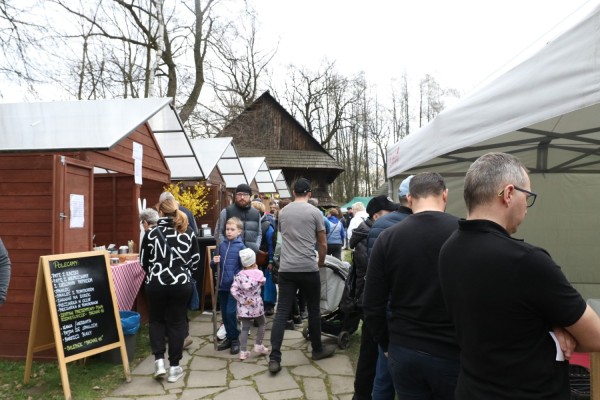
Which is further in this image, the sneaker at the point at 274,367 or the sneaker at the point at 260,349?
the sneaker at the point at 260,349

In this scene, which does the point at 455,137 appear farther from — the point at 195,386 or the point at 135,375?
the point at 135,375

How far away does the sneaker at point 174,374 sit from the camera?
4.52 m

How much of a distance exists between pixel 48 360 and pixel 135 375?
1136 millimetres

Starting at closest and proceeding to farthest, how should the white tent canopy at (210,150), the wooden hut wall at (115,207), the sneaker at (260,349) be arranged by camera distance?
the sneaker at (260,349) < the wooden hut wall at (115,207) < the white tent canopy at (210,150)

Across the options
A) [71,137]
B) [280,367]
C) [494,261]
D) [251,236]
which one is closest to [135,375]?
Answer: [280,367]

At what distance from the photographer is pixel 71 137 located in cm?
543

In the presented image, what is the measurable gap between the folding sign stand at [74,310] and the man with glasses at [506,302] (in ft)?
12.6

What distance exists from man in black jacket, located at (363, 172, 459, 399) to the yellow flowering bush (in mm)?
7000

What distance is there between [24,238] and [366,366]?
410cm

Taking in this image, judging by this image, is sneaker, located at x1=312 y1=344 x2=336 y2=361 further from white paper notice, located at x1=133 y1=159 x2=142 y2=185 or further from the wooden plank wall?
white paper notice, located at x1=133 y1=159 x2=142 y2=185

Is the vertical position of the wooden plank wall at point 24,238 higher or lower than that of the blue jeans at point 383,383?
higher

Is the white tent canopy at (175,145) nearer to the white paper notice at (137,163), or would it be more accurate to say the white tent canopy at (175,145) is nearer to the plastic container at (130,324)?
the white paper notice at (137,163)

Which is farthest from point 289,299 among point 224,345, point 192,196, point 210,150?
point 210,150

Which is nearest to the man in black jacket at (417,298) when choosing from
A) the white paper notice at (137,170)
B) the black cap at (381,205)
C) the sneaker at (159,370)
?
the black cap at (381,205)
